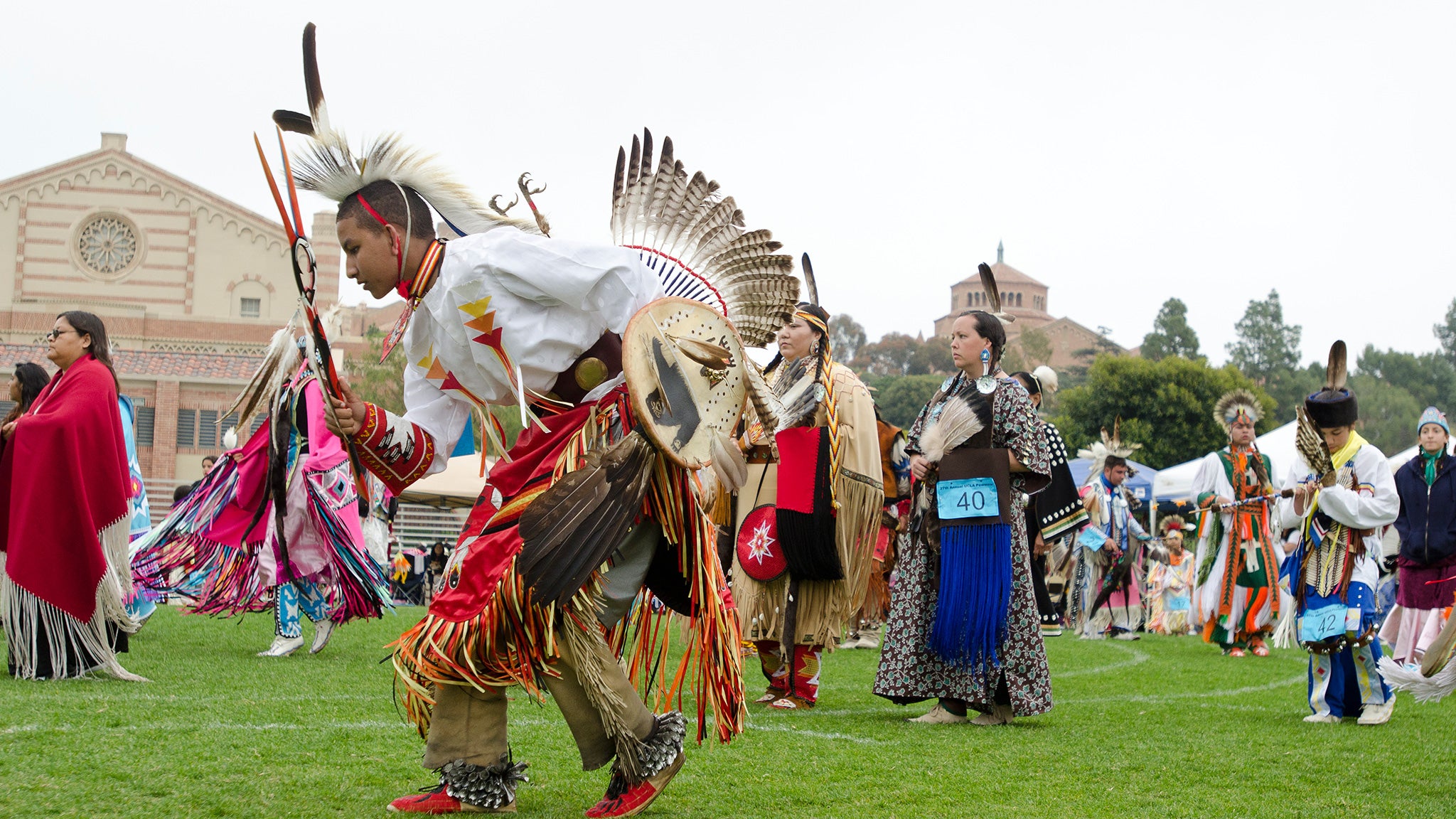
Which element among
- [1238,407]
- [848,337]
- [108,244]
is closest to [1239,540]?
[1238,407]

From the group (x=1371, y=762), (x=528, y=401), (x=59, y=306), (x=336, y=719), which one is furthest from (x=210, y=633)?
(x=59, y=306)

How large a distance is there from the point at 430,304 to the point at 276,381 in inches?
70.8

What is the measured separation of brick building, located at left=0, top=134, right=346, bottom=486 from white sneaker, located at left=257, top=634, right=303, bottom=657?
36.8 meters

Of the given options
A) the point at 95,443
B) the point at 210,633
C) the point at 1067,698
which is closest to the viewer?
the point at 95,443

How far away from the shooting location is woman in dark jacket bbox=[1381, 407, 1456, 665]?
8.09 metres

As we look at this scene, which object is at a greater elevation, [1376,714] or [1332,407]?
[1332,407]

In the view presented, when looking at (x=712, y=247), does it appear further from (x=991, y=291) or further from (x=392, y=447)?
(x=991, y=291)

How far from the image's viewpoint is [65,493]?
20.0 feet

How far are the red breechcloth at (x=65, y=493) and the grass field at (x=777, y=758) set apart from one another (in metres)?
0.49

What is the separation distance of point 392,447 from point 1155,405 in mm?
46598

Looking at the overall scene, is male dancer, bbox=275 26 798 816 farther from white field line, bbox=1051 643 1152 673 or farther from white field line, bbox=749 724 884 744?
white field line, bbox=1051 643 1152 673

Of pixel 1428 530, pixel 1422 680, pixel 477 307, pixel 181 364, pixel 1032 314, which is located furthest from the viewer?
pixel 1032 314

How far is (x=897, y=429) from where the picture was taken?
708cm

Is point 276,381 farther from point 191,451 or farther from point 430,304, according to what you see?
point 191,451
